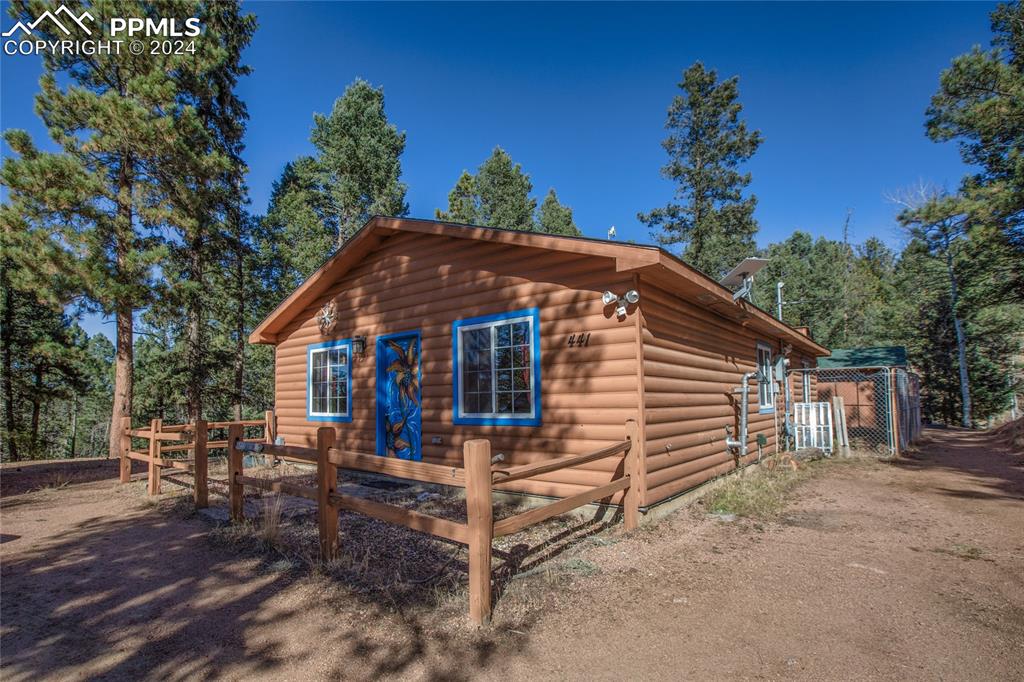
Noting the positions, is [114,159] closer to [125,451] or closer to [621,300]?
[125,451]

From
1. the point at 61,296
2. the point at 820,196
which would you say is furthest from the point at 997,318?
the point at 61,296

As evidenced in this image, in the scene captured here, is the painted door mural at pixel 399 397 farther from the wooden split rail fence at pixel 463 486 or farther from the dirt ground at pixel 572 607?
the wooden split rail fence at pixel 463 486

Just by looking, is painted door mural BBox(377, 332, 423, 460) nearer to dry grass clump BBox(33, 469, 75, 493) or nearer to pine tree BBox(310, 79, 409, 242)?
dry grass clump BBox(33, 469, 75, 493)

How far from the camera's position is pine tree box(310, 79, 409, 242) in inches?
828

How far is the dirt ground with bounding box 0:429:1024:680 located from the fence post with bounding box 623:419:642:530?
199 mm

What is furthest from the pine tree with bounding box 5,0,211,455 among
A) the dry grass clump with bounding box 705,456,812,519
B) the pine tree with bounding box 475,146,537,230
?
the pine tree with bounding box 475,146,537,230

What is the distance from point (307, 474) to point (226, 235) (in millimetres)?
10602

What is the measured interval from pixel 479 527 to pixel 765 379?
9.12 meters

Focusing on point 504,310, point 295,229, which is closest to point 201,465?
point 504,310

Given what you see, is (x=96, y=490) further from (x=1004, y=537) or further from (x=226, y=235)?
(x=1004, y=537)

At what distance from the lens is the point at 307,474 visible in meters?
8.84

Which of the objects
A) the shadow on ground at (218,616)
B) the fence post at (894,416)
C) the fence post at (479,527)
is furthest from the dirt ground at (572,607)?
the fence post at (894,416)

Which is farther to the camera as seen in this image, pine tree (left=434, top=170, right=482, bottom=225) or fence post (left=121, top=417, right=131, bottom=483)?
pine tree (left=434, top=170, right=482, bottom=225)

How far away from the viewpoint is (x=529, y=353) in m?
6.18
